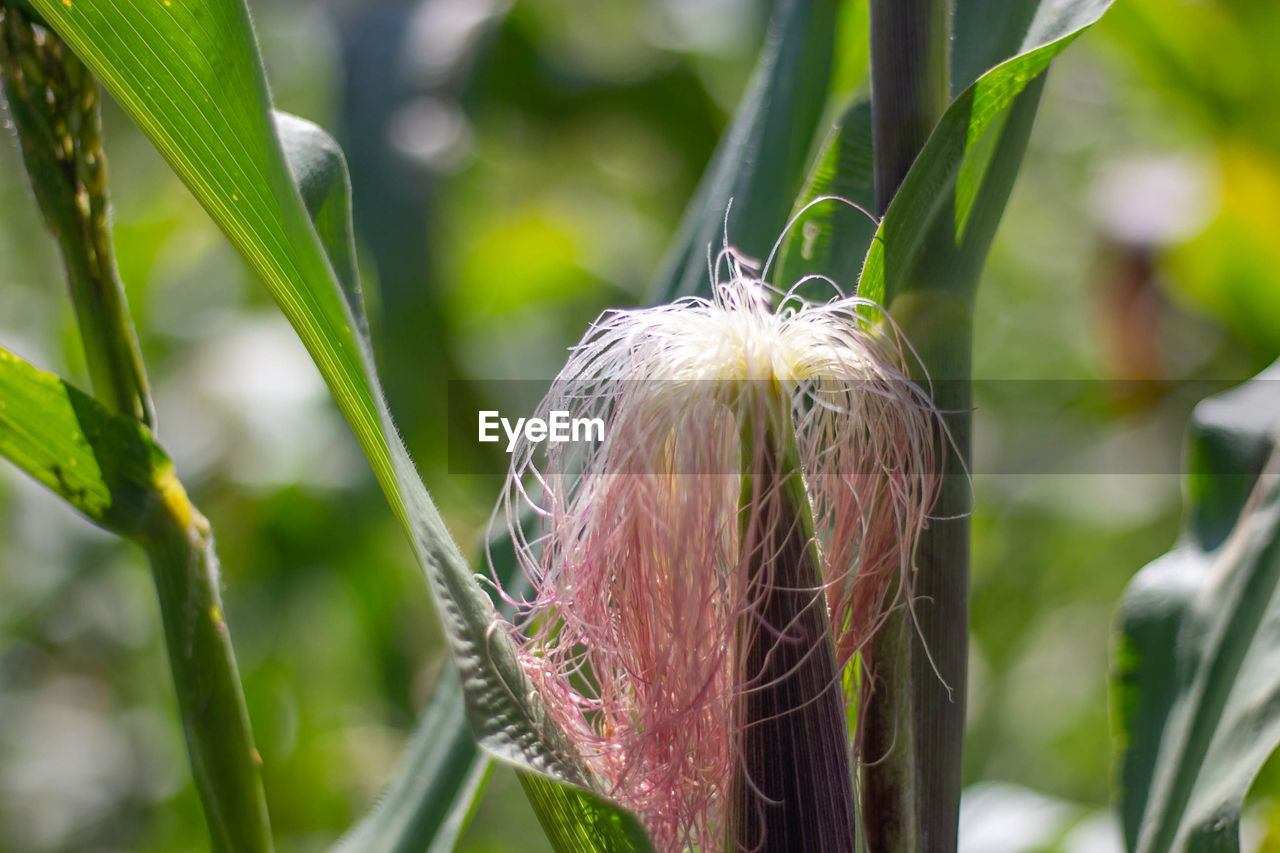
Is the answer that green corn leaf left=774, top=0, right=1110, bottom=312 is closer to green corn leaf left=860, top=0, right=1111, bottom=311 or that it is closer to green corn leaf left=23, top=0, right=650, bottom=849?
green corn leaf left=860, top=0, right=1111, bottom=311

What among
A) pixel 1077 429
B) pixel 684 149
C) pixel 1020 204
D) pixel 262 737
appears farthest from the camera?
pixel 1020 204


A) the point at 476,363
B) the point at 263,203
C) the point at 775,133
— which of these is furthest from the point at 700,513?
the point at 476,363

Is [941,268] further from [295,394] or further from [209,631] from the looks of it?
[295,394]

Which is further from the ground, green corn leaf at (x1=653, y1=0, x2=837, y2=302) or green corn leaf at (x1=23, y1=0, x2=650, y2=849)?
green corn leaf at (x1=653, y1=0, x2=837, y2=302)

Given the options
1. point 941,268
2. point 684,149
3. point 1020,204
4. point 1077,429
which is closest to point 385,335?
point 684,149

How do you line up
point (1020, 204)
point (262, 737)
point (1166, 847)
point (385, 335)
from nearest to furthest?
point (1166, 847)
point (385, 335)
point (262, 737)
point (1020, 204)

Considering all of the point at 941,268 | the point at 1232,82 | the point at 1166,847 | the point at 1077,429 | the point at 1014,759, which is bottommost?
the point at 1014,759

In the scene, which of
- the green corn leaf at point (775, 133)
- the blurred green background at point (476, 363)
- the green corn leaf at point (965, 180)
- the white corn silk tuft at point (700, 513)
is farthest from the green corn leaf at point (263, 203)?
the blurred green background at point (476, 363)

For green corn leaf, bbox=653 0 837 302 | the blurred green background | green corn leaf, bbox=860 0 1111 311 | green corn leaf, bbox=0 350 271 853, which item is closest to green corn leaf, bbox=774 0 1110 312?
green corn leaf, bbox=860 0 1111 311
